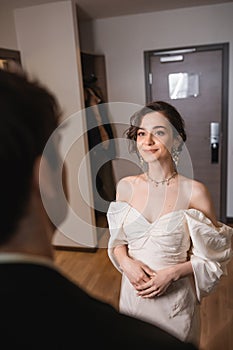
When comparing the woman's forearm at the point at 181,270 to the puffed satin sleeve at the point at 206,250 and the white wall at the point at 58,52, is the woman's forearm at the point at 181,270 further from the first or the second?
the white wall at the point at 58,52

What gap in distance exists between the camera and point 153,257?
1.09m

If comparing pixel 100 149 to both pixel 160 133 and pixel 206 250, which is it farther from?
pixel 206 250

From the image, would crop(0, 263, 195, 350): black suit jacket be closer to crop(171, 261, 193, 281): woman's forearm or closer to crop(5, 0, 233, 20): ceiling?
crop(171, 261, 193, 281): woman's forearm

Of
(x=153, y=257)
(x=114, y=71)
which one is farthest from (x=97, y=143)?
(x=153, y=257)

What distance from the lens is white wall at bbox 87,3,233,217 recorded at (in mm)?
2936

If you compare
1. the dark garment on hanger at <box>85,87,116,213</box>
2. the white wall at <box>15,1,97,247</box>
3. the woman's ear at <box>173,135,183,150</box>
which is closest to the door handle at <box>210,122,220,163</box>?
the dark garment on hanger at <box>85,87,116,213</box>

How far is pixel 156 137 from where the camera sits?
109 cm

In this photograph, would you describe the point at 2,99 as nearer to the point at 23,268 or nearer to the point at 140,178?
the point at 23,268

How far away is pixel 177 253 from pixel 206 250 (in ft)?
0.31

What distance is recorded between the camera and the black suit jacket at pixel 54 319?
0.95ft

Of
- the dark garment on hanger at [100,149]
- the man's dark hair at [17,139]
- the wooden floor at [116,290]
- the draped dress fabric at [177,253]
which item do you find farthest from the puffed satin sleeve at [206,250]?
the dark garment on hanger at [100,149]

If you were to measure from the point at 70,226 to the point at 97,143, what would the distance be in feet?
2.67

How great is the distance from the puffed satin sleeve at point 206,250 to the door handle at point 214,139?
7.18ft

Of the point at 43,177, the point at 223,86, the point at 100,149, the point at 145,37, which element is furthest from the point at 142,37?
the point at 43,177
